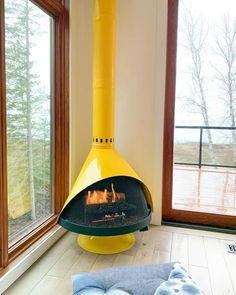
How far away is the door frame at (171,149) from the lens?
2340 millimetres

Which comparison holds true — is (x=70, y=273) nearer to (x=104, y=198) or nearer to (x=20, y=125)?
(x=104, y=198)

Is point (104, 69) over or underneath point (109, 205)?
over

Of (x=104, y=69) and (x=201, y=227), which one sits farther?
(x=201, y=227)

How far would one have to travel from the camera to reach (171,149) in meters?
2.46

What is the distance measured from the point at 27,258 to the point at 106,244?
2.00 ft

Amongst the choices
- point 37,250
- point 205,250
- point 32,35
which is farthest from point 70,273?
point 32,35

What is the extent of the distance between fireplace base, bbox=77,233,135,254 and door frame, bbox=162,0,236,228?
579 mm

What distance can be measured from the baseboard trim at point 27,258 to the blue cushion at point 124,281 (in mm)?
392

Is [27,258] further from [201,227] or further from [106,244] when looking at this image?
[201,227]

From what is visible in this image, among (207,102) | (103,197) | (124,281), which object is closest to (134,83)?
(207,102)

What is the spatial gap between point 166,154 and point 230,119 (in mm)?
683

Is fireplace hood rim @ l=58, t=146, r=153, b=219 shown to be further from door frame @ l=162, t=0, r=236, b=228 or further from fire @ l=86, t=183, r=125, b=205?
door frame @ l=162, t=0, r=236, b=228

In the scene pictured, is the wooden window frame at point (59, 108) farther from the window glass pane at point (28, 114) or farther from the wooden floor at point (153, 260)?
the wooden floor at point (153, 260)

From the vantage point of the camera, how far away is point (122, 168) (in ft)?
6.49
